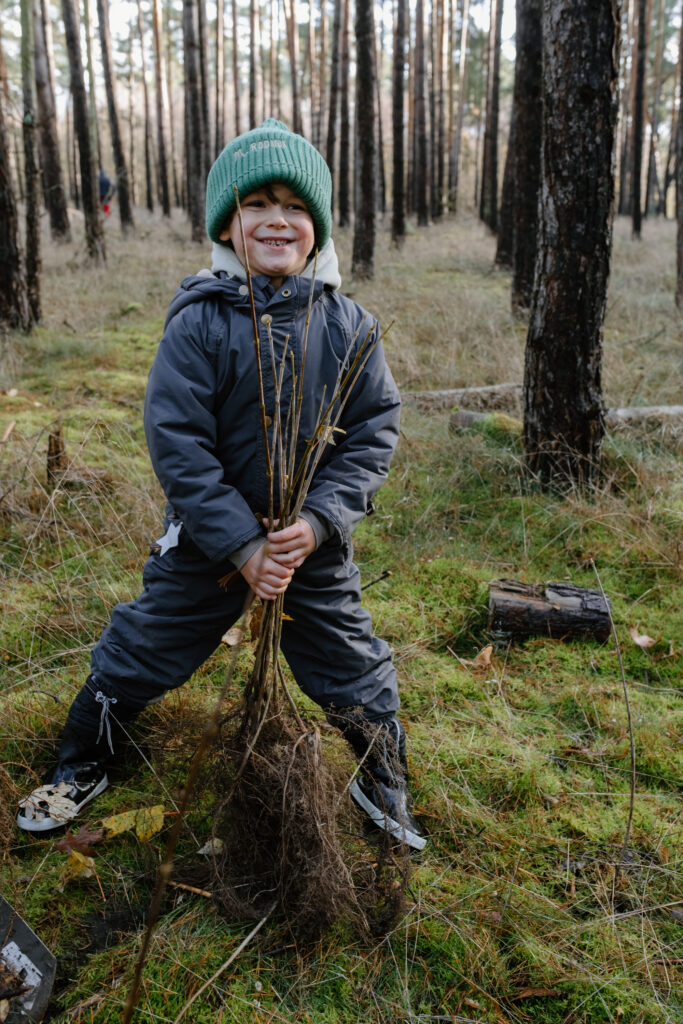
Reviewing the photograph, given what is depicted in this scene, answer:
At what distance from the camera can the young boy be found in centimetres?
176

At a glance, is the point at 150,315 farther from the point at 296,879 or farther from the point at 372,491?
the point at 296,879

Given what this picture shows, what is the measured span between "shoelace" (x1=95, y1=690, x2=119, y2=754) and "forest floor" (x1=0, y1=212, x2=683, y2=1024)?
16 cm

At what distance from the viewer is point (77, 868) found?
70.4 inches

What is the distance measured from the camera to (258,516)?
177cm

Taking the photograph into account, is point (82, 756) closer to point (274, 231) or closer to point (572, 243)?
point (274, 231)

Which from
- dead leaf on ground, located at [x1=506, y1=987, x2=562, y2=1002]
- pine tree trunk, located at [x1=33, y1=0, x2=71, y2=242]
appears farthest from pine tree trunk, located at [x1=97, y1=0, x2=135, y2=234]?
dead leaf on ground, located at [x1=506, y1=987, x2=562, y2=1002]

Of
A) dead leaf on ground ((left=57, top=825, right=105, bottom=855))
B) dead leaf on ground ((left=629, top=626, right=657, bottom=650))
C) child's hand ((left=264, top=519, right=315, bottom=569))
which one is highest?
child's hand ((left=264, top=519, right=315, bottom=569))

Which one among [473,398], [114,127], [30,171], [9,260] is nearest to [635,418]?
[473,398]

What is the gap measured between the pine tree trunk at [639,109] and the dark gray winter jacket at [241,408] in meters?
15.3

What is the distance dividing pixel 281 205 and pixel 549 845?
1.95 m

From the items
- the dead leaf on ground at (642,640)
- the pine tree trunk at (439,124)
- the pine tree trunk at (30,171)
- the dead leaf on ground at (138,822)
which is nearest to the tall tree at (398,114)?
the pine tree trunk at (30,171)

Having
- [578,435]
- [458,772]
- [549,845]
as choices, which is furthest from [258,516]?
[578,435]

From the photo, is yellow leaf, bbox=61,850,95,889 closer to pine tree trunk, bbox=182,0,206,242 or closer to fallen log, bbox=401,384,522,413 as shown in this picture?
fallen log, bbox=401,384,522,413

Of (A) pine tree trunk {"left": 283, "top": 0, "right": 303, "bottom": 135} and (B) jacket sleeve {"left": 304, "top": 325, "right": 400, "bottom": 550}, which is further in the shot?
(A) pine tree trunk {"left": 283, "top": 0, "right": 303, "bottom": 135}
